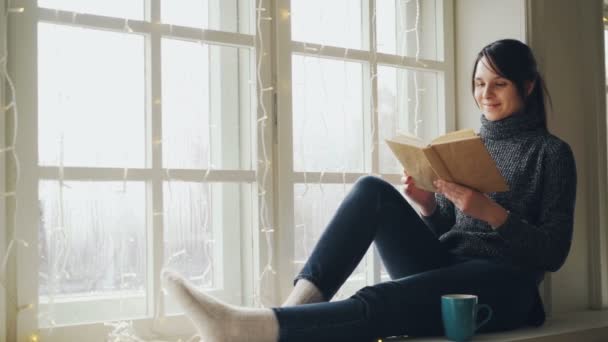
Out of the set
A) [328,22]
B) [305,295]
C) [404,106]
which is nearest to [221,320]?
[305,295]

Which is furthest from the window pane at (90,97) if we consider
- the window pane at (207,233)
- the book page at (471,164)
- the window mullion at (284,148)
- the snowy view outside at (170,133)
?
the book page at (471,164)

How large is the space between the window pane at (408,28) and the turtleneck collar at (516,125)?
388 millimetres

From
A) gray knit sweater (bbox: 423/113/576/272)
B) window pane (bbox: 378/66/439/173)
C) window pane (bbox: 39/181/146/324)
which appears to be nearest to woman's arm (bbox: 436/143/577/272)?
gray knit sweater (bbox: 423/113/576/272)

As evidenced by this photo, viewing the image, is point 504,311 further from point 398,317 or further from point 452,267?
point 398,317

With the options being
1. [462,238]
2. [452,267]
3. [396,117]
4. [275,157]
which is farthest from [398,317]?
[396,117]

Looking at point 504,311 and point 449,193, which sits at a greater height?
point 449,193

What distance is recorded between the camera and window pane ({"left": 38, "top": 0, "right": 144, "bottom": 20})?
1535 mm

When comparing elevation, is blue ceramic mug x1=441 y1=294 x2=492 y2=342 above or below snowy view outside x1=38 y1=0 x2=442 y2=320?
below

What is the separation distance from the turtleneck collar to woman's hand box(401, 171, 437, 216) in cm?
24

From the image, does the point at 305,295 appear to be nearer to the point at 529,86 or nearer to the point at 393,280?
the point at 393,280

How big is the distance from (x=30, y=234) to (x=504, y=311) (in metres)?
1.05

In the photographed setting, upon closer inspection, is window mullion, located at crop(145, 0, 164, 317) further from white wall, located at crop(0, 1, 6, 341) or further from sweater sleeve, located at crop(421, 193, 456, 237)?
sweater sleeve, located at crop(421, 193, 456, 237)

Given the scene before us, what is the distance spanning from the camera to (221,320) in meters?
1.32

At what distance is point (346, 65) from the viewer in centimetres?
193
